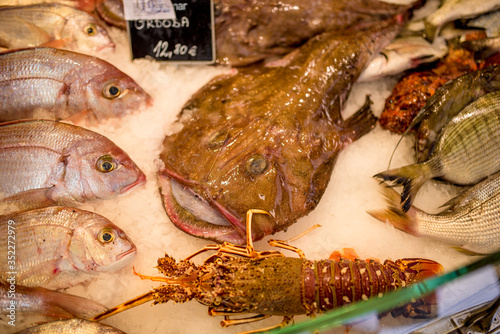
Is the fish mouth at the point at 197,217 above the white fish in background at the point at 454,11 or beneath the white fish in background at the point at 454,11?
beneath

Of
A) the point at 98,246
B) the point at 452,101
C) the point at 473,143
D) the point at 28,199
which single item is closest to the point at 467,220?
the point at 473,143

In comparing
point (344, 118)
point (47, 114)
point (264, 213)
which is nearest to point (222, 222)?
point (264, 213)

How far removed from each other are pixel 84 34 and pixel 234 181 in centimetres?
183

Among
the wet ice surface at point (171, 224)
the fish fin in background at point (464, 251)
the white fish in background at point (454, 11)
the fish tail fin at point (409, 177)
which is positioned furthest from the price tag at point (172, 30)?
the fish fin in background at point (464, 251)

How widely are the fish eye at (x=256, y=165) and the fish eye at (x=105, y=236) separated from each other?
0.95m

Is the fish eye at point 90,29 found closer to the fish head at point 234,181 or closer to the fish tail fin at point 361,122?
the fish head at point 234,181

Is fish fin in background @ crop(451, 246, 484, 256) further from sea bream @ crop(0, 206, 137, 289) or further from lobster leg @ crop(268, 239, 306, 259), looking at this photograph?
sea bream @ crop(0, 206, 137, 289)

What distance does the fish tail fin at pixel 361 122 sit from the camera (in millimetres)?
2771

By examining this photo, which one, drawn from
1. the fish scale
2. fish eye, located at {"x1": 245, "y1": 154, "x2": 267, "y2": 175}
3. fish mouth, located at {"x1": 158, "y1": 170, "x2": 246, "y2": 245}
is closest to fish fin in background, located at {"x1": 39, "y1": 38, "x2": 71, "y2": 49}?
fish mouth, located at {"x1": 158, "y1": 170, "x2": 246, "y2": 245}

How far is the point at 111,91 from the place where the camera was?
2.69 m

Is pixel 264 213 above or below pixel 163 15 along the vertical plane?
below

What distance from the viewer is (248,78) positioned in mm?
2799

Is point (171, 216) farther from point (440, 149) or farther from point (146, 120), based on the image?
point (440, 149)

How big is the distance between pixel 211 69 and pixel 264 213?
1.40 metres
